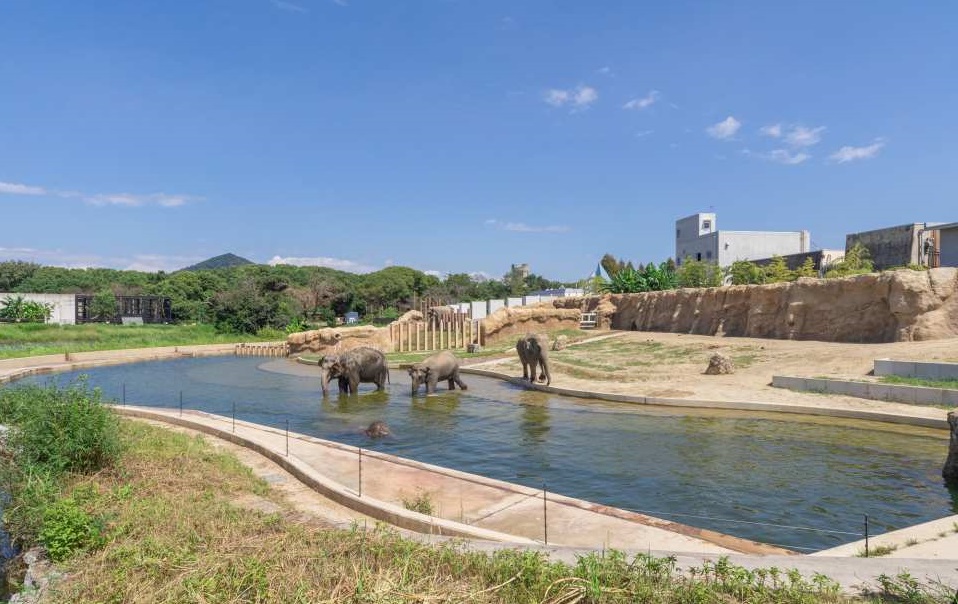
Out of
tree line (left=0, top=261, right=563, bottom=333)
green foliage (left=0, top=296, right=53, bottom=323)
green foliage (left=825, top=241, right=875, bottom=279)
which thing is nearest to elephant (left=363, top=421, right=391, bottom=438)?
green foliage (left=825, top=241, right=875, bottom=279)

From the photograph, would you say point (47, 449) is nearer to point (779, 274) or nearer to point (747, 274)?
point (779, 274)

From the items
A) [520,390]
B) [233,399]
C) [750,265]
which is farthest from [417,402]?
[750,265]

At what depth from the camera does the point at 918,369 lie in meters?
17.3

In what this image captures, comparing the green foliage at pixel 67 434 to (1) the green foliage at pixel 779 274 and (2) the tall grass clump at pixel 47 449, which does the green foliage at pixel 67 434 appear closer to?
(2) the tall grass clump at pixel 47 449

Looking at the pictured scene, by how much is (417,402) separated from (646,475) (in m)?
10.9

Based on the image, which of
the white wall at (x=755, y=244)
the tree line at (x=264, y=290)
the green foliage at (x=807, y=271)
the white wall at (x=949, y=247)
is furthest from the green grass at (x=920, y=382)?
the white wall at (x=755, y=244)

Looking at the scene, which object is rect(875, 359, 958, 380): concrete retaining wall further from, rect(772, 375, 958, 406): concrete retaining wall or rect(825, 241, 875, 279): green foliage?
rect(825, 241, 875, 279): green foliage

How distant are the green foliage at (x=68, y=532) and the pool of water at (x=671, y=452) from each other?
6623 millimetres

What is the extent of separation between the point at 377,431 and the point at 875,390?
14.7 metres

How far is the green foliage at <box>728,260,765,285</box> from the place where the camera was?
1739 inches

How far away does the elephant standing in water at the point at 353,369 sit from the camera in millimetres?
22312

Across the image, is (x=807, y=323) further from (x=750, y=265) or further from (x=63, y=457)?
(x=63, y=457)

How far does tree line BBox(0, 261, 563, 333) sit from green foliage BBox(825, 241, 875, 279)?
1490 inches

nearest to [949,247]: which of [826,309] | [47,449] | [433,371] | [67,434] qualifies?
[826,309]
